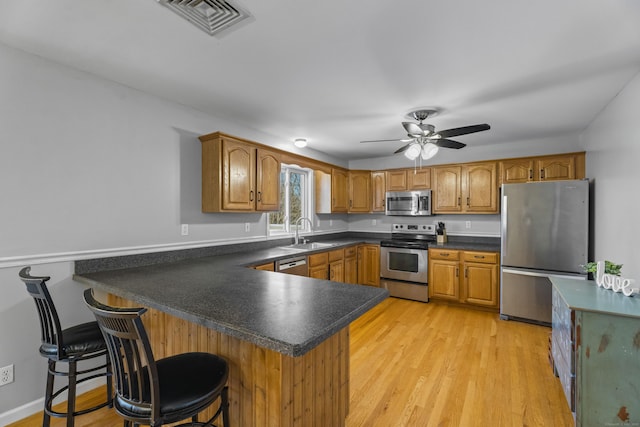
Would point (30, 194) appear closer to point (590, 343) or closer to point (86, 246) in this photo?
point (86, 246)

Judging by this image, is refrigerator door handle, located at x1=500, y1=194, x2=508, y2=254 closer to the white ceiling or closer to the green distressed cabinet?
the white ceiling

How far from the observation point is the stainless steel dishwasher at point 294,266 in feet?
10.5

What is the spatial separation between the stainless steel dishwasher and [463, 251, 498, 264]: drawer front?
2286 mm

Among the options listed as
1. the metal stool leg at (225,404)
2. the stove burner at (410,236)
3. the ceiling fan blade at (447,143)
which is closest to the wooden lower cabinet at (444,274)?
the stove burner at (410,236)

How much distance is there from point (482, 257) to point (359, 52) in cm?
331

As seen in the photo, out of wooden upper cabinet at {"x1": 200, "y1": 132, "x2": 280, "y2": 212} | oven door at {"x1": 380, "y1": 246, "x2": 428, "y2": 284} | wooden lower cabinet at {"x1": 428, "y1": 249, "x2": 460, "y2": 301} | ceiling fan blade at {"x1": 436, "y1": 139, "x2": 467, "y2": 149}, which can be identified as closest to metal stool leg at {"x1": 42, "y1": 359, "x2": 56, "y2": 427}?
wooden upper cabinet at {"x1": 200, "y1": 132, "x2": 280, "y2": 212}

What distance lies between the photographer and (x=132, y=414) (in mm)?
1168

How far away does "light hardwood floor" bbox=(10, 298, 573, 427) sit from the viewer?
6.47ft

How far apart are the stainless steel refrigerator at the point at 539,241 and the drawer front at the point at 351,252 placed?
6.72 ft

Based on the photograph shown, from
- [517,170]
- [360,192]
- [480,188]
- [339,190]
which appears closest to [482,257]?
[480,188]

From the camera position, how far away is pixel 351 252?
15.4 feet

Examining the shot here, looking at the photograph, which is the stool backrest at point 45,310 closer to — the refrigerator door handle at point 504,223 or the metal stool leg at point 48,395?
the metal stool leg at point 48,395

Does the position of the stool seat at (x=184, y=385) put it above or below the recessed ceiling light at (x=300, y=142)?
below

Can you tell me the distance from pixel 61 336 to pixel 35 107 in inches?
60.4
